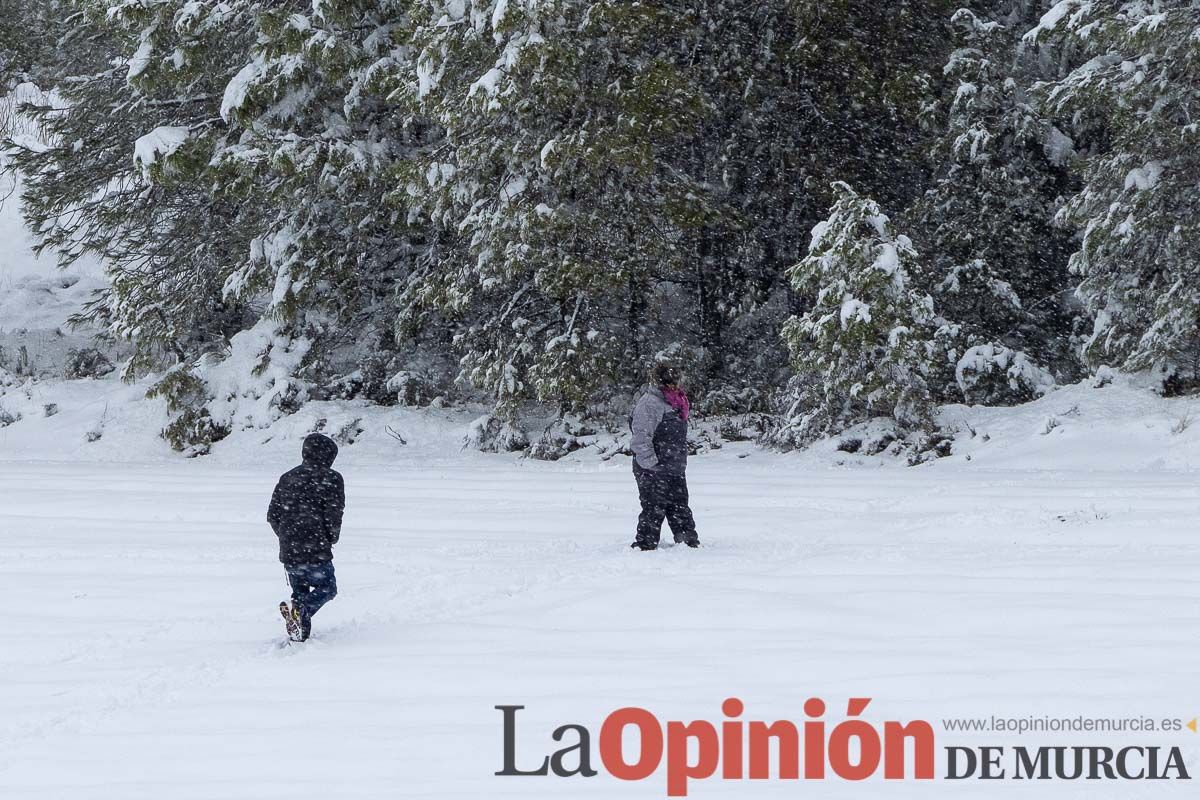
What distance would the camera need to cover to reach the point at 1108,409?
15977 millimetres

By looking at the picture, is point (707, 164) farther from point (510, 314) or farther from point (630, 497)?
point (630, 497)

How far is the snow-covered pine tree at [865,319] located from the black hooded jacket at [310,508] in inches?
368

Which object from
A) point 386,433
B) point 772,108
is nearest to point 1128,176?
point 772,108

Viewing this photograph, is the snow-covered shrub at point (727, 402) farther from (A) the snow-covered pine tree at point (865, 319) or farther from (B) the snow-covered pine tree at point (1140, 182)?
(B) the snow-covered pine tree at point (1140, 182)

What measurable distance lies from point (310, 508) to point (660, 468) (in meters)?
3.43

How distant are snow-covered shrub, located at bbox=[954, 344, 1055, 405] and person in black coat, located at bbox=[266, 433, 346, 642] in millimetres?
12262

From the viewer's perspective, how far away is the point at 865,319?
50.6 feet

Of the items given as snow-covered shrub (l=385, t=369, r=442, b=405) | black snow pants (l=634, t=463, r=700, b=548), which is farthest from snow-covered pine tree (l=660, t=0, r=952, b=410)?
black snow pants (l=634, t=463, r=700, b=548)

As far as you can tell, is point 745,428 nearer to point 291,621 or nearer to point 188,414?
point 188,414

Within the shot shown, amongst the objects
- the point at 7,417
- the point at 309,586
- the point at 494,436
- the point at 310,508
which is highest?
the point at 7,417

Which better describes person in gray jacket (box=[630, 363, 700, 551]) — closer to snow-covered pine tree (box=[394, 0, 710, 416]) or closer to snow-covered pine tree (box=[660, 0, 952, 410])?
snow-covered pine tree (box=[394, 0, 710, 416])

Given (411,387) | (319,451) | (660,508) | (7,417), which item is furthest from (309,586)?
(7,417)

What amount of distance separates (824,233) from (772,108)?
4.38 metres

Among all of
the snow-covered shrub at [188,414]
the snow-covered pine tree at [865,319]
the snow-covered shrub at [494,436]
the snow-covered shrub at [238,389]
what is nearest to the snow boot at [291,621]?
the snow-covered pine tree at [865,319]
